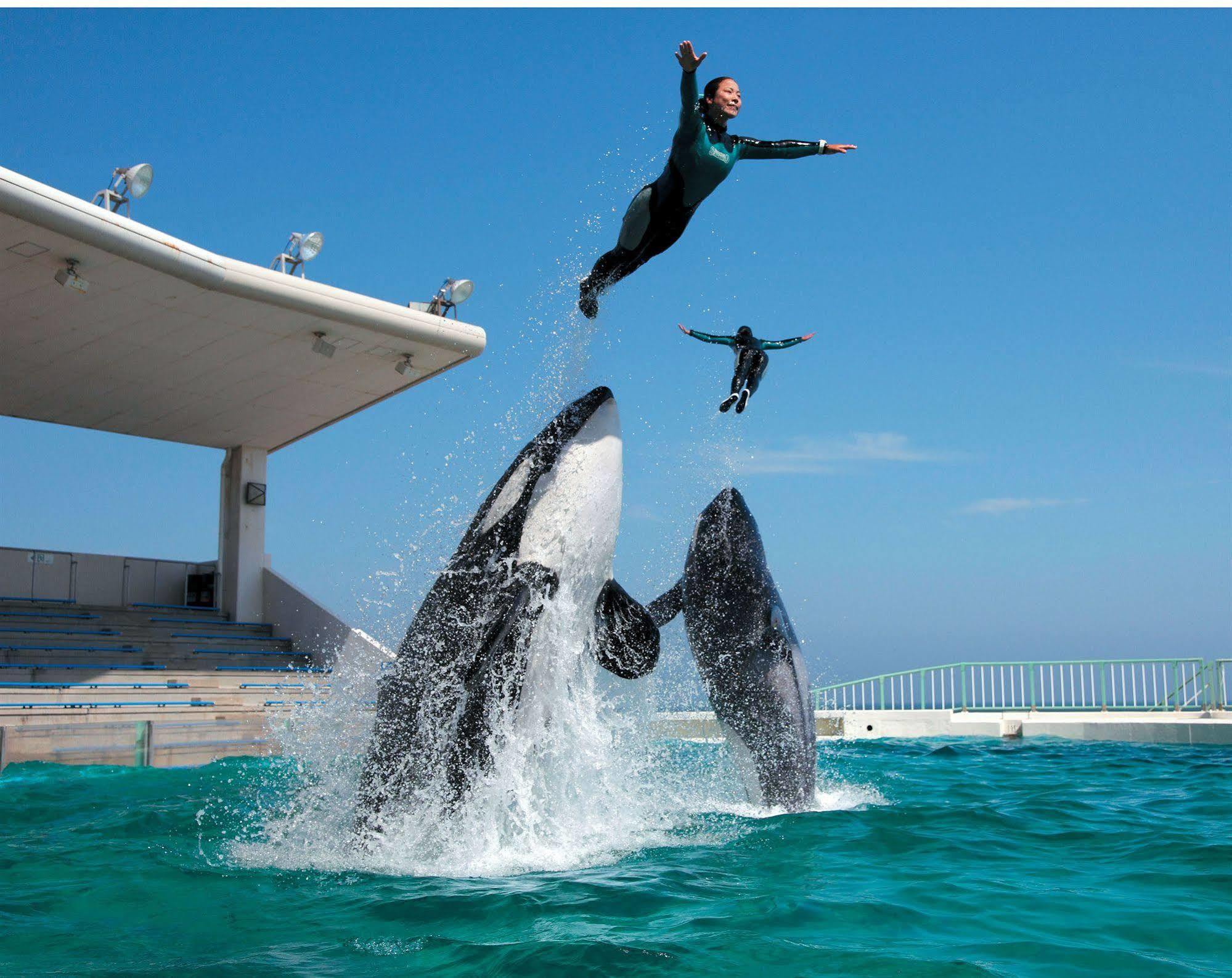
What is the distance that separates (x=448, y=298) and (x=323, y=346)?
225 centimetres

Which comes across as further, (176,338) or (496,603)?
(176,338)

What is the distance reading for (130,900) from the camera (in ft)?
17.0

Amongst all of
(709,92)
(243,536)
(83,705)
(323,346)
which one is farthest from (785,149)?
(243,536)

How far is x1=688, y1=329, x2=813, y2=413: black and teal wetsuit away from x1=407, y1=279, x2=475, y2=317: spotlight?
10.9 m

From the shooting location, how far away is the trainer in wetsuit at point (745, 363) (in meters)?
7.92

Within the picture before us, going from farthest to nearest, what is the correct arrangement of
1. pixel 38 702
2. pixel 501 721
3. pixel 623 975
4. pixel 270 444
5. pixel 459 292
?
pixel 270 444 < pixel 459 292 < pixel 38 702 < pixel 501 721 < pixel 623 975

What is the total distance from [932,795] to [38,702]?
10.8m

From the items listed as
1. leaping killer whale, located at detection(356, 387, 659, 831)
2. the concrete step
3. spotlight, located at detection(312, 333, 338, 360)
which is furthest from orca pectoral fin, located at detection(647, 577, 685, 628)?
the concrete step

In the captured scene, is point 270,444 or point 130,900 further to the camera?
point 270,444

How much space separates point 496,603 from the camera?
5.83 m

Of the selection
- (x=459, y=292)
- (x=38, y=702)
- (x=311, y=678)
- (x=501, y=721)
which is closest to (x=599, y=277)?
(x=501, y=721)

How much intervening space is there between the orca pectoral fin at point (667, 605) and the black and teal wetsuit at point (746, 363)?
1.33 m

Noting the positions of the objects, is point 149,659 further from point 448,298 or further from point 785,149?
point 785,149

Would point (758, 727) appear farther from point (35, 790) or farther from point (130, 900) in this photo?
point (35, 790)
